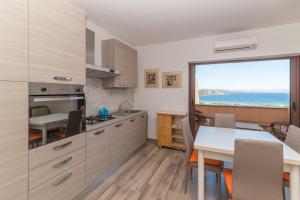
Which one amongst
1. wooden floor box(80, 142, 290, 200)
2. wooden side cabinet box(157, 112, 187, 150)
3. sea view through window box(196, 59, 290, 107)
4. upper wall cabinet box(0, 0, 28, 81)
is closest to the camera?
upper wall cabinet box(0, 0, 28, 81)

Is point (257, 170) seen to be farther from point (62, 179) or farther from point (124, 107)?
point (124, 107)

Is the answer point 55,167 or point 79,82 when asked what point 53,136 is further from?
point 79,82

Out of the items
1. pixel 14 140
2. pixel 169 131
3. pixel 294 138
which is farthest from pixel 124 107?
pixel 294 138

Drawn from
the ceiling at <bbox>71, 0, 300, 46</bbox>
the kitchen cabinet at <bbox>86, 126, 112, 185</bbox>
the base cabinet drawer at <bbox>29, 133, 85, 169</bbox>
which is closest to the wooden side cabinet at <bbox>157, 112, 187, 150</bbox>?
the kitchen cabinet at <bbox>86, 126, 112, 185</bbox>

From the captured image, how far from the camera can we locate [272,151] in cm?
122

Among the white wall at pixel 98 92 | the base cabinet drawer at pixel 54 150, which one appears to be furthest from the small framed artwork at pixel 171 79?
the base cabinet drawer at pixel 54 150

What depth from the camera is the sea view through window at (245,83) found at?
9.81ft

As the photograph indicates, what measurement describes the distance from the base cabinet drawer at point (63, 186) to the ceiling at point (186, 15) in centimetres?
214

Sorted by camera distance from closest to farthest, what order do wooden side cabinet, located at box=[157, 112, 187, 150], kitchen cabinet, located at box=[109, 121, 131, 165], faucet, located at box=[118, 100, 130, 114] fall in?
kitchen cabinet, located at box=[109, 121, 131, 165] < wooden side cabinet, located at box=[157, 112, 187, 150] < faucet, located at box=[118, 100, 130, 114]

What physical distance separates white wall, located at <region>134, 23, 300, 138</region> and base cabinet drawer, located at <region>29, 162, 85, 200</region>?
231 centimetres

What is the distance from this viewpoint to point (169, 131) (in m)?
3.43

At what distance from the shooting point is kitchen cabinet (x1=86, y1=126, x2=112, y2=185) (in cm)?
193

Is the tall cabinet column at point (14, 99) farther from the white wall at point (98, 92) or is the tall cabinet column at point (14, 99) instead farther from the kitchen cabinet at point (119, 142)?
the white wall at point (98, 92)

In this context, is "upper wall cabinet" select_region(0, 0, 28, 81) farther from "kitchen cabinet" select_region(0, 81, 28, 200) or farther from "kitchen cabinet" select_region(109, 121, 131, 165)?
"kitchen cabinet" select_region(109, 121, 131, 165)
